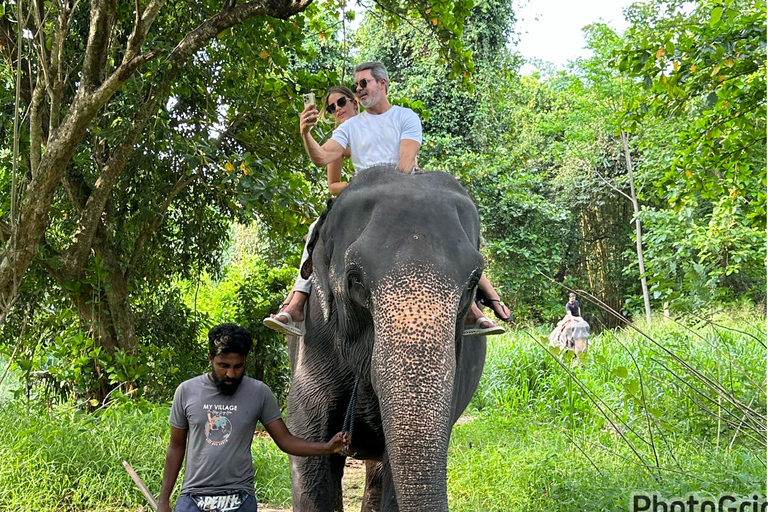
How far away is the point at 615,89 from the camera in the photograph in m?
24.0

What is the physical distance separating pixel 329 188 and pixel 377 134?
1.15 feet

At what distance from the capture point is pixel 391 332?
2.59m

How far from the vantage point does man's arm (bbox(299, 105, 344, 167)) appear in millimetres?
3533

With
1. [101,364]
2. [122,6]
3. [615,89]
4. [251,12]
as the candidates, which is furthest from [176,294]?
[615,89]

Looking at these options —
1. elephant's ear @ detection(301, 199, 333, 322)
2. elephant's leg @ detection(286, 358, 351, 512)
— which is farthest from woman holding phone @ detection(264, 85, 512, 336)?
elephant's leg @ detection(286, 358, 351, 512)

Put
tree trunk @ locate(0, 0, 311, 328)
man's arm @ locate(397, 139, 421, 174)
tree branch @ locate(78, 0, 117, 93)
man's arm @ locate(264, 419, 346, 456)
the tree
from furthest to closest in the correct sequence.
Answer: tree branch @ locate(78, 0, 117, 93), the tree, tree trunk @ locate(0, 0, 311, 328), man's arm @ locate(397, 139, 421, 174), man's arm @ locate(264, 419, 346, 456)

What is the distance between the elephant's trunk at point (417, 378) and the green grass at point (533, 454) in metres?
1.67

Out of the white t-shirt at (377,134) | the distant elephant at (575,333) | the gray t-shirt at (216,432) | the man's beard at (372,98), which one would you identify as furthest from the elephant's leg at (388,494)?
the distant elephant at (575,333)

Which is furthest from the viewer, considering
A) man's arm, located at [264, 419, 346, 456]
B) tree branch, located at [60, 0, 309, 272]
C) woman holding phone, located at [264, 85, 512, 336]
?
tree branch, located at [60, 0, 309, 272]

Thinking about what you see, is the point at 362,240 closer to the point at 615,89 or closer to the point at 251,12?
the point at 251,12

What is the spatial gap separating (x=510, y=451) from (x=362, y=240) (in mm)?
4682

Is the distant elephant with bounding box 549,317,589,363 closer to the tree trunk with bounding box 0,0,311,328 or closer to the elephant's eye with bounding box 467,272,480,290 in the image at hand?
the tree trunk with bounding box 0,0,311,328

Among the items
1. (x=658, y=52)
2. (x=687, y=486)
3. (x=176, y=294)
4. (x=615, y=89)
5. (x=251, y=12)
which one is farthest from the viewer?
(x=615, y=89)

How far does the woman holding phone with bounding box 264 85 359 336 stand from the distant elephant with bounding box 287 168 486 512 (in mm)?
75
